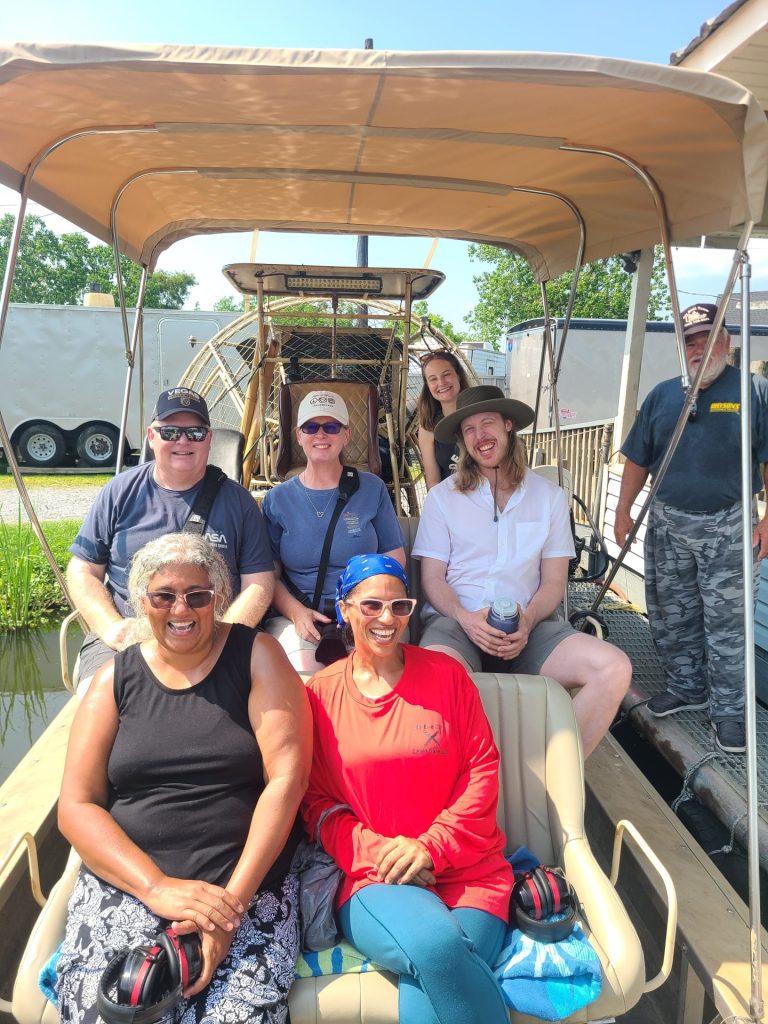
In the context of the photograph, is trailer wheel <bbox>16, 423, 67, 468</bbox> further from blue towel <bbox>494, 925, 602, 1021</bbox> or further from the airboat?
blue towel <bbox>494, 925, 602, 1021</bbox>

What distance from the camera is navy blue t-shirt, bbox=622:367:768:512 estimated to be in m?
3.28

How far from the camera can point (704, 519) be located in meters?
3.37

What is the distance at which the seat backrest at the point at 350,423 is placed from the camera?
18.0 ft

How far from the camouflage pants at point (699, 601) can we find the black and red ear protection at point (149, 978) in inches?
106

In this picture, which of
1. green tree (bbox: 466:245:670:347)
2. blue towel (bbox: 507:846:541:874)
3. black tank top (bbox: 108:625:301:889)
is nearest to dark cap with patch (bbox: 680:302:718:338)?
blue towel (bbox: 507:846:541:874)

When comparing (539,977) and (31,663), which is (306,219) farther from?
(31,663)

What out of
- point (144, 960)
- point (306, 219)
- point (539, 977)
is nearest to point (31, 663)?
point (306, 219)

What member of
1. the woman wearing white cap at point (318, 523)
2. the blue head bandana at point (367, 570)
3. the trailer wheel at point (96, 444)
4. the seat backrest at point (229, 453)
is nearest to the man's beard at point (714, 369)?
the woman wearing white cap at point (318, 523)

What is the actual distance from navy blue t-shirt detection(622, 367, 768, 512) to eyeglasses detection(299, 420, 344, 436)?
1528 millimetres

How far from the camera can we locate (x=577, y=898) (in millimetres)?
1947

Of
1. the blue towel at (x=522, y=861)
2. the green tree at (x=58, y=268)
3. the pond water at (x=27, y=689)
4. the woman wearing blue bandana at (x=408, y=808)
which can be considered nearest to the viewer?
the woman wearing blue bandana at (x=408, y=808)

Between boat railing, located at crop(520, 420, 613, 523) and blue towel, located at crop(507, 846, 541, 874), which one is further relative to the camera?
boat railing, located at crop(520, 420, 613, 523)

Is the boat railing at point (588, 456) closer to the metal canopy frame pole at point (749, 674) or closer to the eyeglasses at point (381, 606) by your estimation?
the metal canopy frame pole at point (749, 674)

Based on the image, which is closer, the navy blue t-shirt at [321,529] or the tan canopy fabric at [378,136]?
the tan canopy fabric at [378,136]
